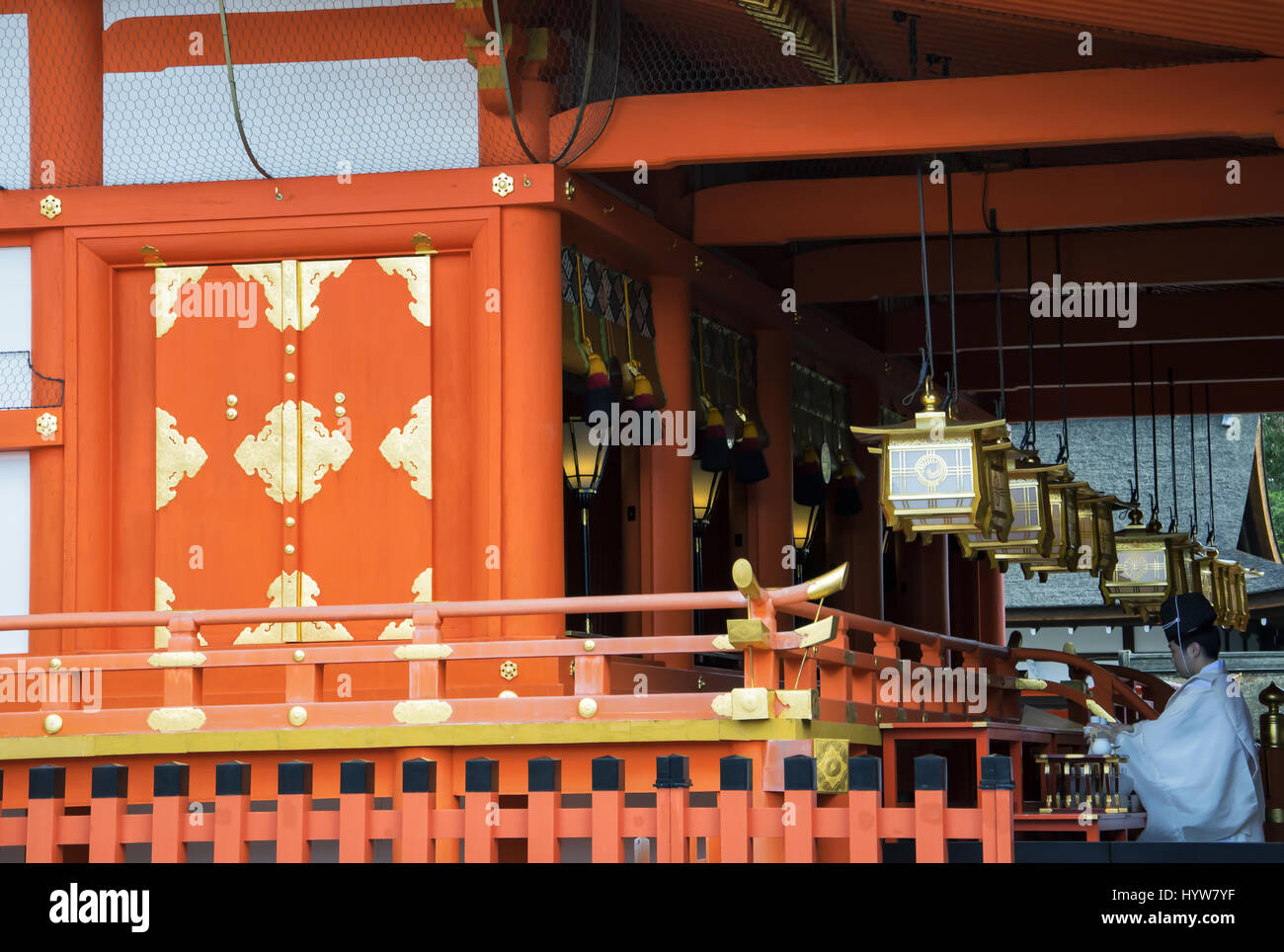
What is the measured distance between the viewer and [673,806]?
20.8 feet

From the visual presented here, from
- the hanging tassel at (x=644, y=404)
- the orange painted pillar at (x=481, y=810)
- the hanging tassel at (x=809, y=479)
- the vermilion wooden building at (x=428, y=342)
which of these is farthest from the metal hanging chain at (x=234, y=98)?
the hanging tassel at (x=809, y=479)

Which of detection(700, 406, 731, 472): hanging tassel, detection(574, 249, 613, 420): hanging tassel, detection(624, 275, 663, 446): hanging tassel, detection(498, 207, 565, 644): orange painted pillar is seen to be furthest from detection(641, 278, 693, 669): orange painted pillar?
detection(498, 207, 565, 644): orange painted pillar

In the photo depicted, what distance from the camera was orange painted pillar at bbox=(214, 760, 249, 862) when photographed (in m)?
6.59

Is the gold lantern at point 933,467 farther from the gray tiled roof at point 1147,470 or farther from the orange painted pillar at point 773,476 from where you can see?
the gray tiled roof at point 1147,470

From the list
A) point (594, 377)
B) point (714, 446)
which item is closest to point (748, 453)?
point (714, 446)

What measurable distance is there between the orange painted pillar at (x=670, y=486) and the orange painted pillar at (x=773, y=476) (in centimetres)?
173

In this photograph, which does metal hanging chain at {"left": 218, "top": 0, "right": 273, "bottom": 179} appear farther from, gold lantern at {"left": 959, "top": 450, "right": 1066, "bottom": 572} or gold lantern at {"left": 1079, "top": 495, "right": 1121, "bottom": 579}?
gold lantern at {"left": 1079, "top": 495, "right": 1121, "bottom": 579}

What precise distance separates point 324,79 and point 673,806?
5471 millimetres

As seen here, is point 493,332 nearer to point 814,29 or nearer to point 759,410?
point 814,29

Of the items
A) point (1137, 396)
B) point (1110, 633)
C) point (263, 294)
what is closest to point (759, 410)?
point (263, 294)

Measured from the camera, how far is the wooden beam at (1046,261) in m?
14.1

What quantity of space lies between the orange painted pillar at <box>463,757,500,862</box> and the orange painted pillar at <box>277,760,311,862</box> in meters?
0.48

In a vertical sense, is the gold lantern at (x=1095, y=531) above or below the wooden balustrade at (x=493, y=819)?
above

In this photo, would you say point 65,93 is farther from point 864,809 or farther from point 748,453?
point 864,809
